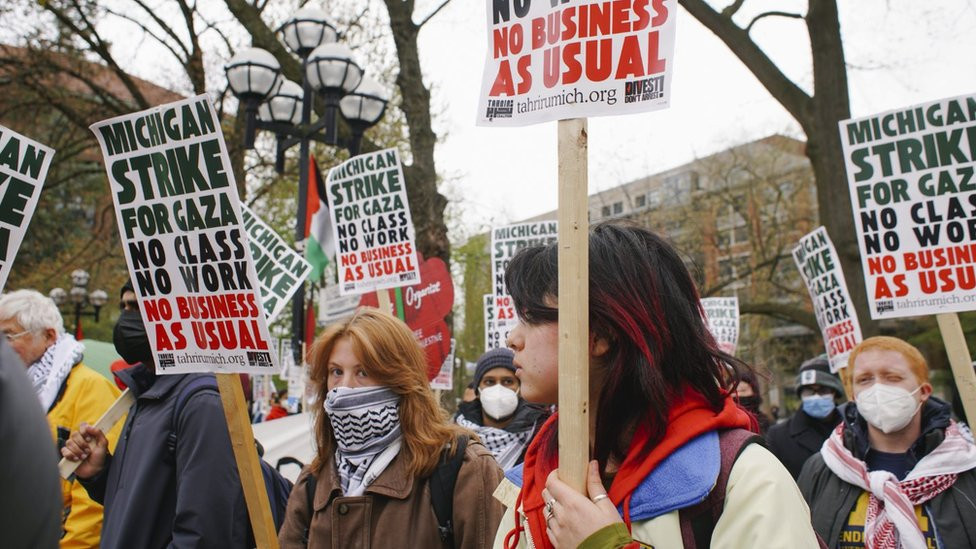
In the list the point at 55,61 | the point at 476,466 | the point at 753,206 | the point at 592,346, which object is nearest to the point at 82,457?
the point at 476,466

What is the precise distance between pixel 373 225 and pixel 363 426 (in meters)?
3.25

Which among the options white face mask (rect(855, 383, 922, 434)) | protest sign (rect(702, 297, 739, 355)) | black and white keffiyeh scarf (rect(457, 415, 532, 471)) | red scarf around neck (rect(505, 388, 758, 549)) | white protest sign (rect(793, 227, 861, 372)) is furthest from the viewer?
protest sign (rect(702, 297, 739, 355))

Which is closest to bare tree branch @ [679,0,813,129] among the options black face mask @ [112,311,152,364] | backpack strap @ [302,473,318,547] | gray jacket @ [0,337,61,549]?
black face mask @ [112,311,152,364]

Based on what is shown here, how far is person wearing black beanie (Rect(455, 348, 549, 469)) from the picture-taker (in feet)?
14.6

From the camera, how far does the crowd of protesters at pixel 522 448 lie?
5.04 feet

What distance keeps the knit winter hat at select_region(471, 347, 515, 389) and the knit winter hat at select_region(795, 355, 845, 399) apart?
2.84 m

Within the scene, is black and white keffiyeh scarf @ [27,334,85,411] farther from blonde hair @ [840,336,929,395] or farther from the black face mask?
blonde hair @ [840,336,929,395]

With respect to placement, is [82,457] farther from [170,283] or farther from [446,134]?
[446,134]

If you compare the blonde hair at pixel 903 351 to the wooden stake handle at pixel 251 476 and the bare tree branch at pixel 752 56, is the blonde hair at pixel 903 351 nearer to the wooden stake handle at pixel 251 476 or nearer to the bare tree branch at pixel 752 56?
the wooden stake handle at pixel 251 476

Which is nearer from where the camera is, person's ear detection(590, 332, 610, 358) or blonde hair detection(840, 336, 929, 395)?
person's ear detection(590, 332, 610, 358)

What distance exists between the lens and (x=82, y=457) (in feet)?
10.2

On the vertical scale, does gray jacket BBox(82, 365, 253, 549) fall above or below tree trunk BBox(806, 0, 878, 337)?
below

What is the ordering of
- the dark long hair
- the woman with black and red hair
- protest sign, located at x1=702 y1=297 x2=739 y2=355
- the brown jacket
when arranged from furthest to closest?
protest sign, located at x1=702 y1=297 x2=739 y2=355 < the brown jacket < the dark long hair < the woman with black and red hair

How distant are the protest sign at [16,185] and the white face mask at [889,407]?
348 centimetres
